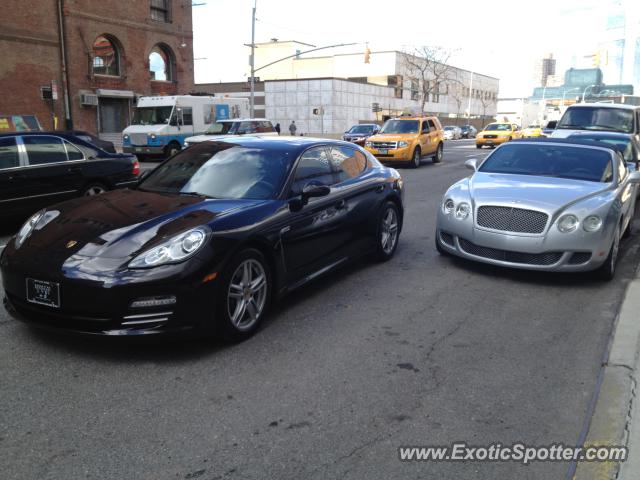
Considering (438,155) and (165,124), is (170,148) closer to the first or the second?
(165,124)

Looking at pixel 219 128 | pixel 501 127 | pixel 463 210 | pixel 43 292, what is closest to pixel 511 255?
pixel 463 210

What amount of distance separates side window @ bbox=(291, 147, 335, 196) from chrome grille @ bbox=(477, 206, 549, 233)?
1.80m

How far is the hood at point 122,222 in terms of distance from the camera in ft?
13.9

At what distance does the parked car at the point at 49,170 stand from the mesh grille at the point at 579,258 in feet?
20.1

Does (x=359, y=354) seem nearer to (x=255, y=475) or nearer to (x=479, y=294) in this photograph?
(x=255, y=475)

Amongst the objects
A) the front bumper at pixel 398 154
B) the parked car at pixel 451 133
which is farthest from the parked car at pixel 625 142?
the parked car at pixel 451 133

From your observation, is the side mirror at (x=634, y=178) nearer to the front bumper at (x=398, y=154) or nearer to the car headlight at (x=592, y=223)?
the car headlight at (x=592, y=223)

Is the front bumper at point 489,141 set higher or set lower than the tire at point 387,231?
higher

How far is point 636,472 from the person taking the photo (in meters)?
3.03

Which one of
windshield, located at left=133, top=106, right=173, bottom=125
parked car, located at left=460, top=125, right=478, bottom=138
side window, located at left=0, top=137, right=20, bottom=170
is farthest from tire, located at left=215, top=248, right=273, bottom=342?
parked car, located at left=460, top=125, right=478, bottom=138

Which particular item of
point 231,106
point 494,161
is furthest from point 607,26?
point 494,161

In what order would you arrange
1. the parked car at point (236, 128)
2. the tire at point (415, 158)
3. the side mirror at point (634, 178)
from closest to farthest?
the side mirror at point (634, 178), the tire at point (415, 158), the parked car at point (236, 128)

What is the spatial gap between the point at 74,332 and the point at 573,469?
10.7ft

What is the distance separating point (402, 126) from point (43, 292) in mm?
19644
